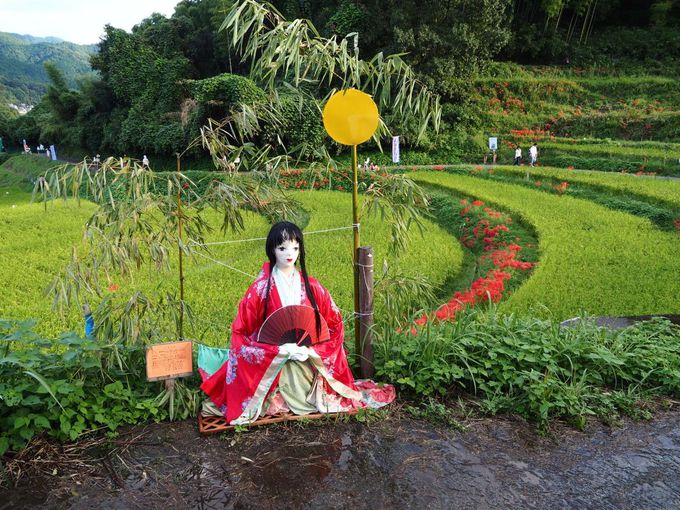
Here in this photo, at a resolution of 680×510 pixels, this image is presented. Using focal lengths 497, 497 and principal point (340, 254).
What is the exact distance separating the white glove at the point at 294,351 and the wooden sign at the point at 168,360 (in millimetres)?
628

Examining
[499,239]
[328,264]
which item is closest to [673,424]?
[328,264]

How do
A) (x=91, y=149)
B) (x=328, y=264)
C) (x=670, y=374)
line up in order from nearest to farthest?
1. (x=670, y=374)
2. (x=328, y=264)
3. (x=91, y=149)

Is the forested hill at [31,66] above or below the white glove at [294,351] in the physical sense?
above

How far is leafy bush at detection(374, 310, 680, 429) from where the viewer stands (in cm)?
353

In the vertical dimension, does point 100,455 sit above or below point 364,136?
below

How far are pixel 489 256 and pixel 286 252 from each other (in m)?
6.73

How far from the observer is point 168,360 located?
10.9 feet

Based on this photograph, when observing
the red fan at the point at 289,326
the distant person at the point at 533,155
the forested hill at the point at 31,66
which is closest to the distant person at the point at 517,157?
the distant person at the point at 533,155

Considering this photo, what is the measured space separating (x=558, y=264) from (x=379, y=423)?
5.97 m

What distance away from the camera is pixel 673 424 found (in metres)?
3.45

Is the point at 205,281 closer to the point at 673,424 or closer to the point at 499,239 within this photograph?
the point at 499,239

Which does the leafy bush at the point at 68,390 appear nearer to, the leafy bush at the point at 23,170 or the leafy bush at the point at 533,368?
the leafy bush at the point at 533,368

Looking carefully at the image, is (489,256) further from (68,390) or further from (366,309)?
(68,390)

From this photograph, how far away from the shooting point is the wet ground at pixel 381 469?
107 inches
